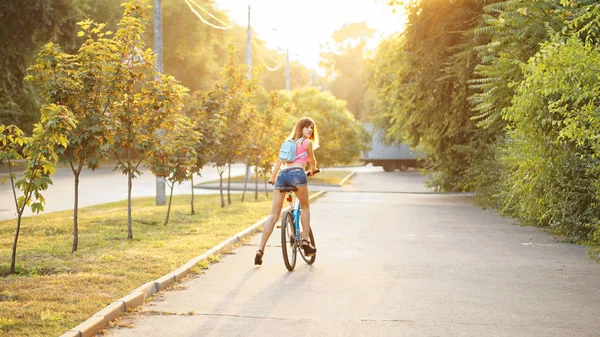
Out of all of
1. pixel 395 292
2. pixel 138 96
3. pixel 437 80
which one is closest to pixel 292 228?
pixel 395 292

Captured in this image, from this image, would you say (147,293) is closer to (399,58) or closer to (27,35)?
(399,58)

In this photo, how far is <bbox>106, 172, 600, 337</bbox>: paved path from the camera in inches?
279

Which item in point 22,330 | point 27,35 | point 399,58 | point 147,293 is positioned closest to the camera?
point 22,330

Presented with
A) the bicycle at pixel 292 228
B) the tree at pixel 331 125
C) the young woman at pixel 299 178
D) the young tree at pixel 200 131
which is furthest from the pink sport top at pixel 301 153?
the tree at pixel 331 125

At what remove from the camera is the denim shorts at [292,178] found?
10.2 meters

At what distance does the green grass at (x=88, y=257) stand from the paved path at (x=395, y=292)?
1.70 ft

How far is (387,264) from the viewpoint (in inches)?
433

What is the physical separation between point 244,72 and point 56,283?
560 inches

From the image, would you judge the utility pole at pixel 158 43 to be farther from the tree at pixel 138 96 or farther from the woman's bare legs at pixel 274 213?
the woman's bare legs at pixel 274 213

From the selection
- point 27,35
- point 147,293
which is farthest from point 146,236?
point 27,35

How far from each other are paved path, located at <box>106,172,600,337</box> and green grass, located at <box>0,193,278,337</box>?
52 centimetres

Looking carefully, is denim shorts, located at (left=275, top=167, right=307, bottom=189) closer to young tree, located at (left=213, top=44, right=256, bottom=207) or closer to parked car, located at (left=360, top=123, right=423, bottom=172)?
young tree, located at (left=213, top=44, right=256, bottom=207)

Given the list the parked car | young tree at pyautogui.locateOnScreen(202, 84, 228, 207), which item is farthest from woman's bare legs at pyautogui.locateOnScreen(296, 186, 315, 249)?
the parked car

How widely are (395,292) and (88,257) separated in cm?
425
